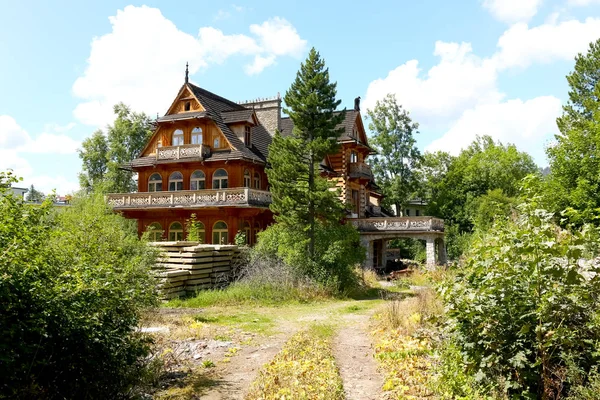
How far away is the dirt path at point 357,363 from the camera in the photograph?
7474 millimetres

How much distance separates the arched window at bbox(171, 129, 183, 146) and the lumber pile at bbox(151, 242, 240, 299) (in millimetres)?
11469

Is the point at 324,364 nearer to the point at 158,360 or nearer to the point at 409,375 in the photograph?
the point at 409,375

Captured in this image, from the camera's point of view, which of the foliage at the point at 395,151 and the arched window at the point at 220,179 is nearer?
the arched window at the point at 220,179

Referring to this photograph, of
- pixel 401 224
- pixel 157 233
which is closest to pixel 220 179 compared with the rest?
pixel 157 233

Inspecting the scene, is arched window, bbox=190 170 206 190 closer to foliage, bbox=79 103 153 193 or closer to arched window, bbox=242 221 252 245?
arched window, bbox=242 221 252 245

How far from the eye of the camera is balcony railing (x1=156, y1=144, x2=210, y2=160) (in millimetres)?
29281

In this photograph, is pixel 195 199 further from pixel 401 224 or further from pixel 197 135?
pixel 401 224

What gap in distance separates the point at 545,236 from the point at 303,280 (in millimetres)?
14294

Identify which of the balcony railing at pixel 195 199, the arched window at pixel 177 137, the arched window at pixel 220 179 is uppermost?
the arched window at pixel 177 137

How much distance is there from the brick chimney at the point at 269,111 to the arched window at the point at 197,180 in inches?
301

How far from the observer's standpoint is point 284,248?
20547 millimetres

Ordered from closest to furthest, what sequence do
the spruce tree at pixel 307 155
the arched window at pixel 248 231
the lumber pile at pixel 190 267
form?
the lumber pile at pixel 190 267 → the spruce tree at pixel 307 155 → the arched window at pixel 248 231

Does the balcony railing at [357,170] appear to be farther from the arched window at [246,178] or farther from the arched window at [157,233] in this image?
the arched window at [157,233]

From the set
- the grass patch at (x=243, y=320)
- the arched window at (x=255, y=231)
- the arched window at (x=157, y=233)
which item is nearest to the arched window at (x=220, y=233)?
the arched window at (x=255, y=231)
